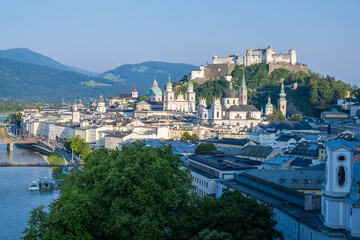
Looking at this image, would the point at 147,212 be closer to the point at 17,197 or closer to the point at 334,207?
the point at 334,207

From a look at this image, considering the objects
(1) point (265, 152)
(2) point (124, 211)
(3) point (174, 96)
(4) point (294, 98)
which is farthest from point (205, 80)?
(2) point (124, 211)

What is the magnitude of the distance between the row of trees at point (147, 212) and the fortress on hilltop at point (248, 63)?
74054mm

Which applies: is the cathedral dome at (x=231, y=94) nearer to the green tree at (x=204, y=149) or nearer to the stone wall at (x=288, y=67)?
the stone wall at (x=288, y=67)

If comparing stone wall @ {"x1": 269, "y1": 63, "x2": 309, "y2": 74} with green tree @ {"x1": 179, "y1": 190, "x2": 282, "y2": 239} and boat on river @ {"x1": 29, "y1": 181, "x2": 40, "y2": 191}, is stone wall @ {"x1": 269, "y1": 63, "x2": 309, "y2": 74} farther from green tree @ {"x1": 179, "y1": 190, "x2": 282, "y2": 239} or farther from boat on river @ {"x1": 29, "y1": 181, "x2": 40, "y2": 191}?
green tree @ {"x1": 179, "y1": 190, "x2": 282, "y2": 239}

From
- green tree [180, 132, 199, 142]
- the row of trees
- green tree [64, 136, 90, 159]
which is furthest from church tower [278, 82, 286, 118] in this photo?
the row of trees

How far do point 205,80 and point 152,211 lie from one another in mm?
79585

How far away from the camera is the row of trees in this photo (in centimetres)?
1634

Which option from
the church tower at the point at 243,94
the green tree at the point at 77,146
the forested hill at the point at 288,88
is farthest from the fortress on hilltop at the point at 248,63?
the green tree at the point at 77,146

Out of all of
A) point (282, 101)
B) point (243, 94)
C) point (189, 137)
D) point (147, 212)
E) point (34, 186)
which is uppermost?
point (243, 94)

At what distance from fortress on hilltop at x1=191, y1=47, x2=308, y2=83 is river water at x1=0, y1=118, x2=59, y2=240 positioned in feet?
145

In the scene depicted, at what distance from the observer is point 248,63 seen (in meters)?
95.2

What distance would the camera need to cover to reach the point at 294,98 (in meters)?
82.5

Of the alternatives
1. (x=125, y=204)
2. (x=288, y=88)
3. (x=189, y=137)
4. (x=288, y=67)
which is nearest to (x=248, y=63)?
(x=288, y=67)

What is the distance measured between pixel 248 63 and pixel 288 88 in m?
11.8
